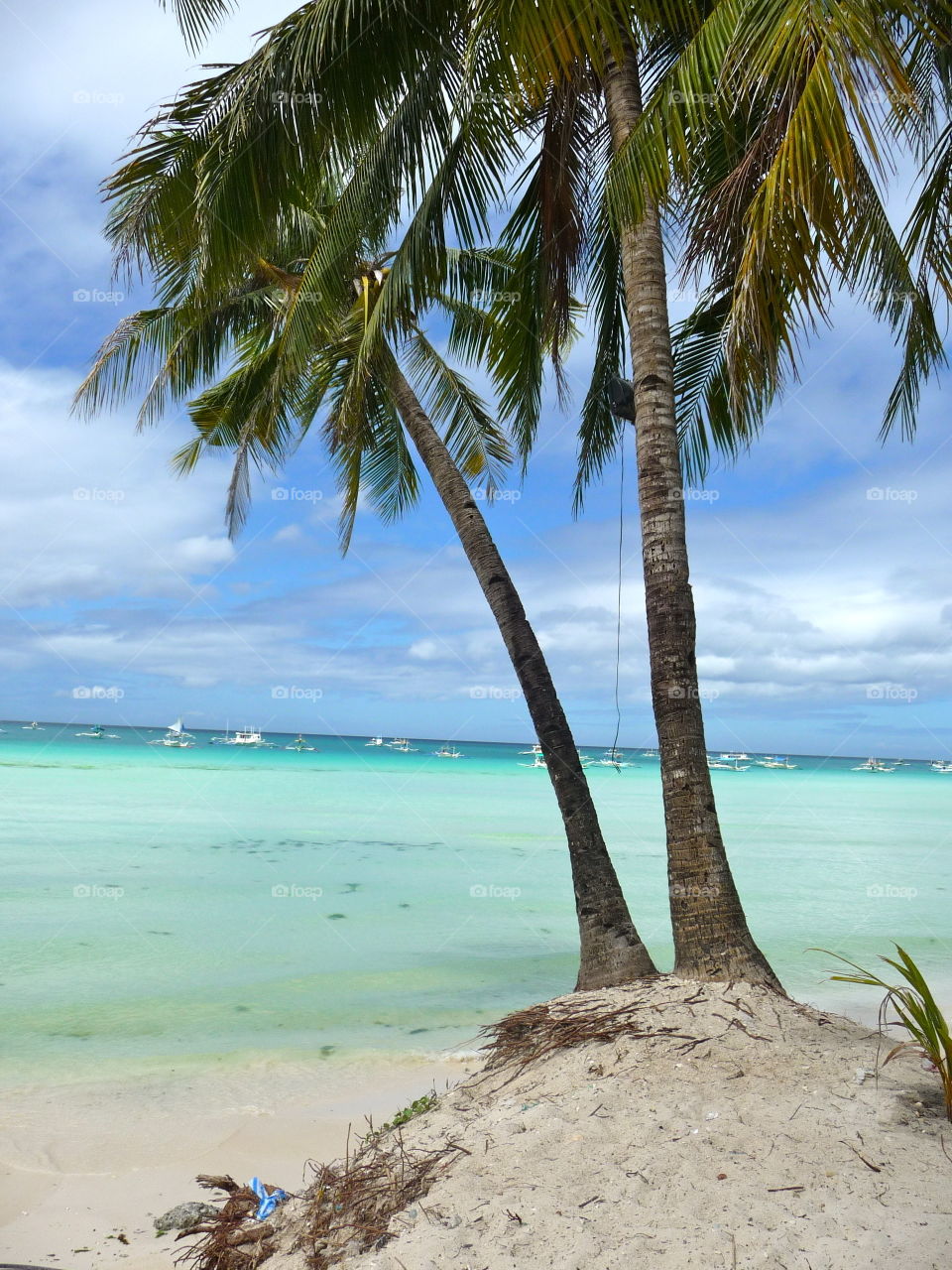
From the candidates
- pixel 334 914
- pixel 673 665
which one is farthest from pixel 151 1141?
pixel 334 914

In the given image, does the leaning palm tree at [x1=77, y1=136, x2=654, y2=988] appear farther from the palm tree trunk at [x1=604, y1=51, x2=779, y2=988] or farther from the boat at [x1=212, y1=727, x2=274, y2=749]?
the boat at [x1=212, y1=727, x2=274, y2=749]

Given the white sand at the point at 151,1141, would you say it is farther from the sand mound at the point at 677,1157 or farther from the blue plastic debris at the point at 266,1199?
the sand mound at the point at 677,1157

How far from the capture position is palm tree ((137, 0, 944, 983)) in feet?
14.5

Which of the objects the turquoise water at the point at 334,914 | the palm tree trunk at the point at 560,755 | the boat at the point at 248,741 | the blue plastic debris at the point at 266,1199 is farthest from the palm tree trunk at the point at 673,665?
the boat at the point at 248,741

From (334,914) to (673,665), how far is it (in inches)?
440

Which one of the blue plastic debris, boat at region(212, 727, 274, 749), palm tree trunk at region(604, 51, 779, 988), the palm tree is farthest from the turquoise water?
boat at region(212, 727, 274, 749)

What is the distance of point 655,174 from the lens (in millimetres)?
4879

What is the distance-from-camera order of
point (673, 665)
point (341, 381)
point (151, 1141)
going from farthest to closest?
point (341, 381) → point (151, 1141) → point (673, 665)

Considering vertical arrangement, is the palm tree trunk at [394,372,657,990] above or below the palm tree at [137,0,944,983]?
below

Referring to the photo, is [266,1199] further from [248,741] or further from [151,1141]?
[248,741]

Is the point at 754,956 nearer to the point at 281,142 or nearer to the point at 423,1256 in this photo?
the point at 423,1256

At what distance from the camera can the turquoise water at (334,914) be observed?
28.2 feet

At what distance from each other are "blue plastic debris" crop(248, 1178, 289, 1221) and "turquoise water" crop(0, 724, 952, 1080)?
143 inches

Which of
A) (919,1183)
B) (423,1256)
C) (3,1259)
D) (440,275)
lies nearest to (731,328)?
(440,275)
